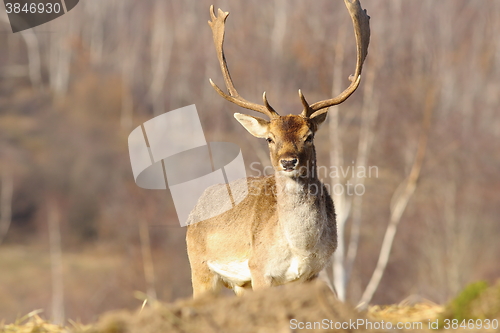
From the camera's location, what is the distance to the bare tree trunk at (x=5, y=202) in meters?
40.8

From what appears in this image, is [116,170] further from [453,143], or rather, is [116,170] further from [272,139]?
[272,139]

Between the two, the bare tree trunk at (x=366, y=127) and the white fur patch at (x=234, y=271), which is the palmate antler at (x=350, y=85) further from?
the bare tree trunk at (x=366, y=127)

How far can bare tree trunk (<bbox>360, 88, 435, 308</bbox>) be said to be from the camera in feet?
72.0

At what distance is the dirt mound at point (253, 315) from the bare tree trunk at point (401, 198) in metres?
17.2

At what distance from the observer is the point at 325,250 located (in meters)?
7.67


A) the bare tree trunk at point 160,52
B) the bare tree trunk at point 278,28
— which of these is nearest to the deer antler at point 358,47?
the bare tree trunk at point 278,28

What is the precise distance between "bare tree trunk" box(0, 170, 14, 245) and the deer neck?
3697cm

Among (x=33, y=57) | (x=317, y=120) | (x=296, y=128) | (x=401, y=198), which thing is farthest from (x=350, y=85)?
(x=33, y=57)

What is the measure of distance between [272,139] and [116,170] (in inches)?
1515

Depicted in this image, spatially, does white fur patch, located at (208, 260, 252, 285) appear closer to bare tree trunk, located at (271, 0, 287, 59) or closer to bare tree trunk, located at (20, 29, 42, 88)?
bare tree trunk, located at (271, 0, 287, 59)

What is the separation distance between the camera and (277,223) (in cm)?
776

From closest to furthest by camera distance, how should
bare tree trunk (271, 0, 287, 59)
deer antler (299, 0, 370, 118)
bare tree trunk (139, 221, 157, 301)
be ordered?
deer antler (299, 0, 370, 118) → bare tree trunk (271, 0, 287, 59) → bare tree trunk (139, 221, 157, 301)

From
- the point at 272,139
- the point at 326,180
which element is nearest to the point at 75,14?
the point at 326,180

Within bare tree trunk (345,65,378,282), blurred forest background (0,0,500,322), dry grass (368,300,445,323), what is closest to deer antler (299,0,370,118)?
dry grass (368,300,445,323)
